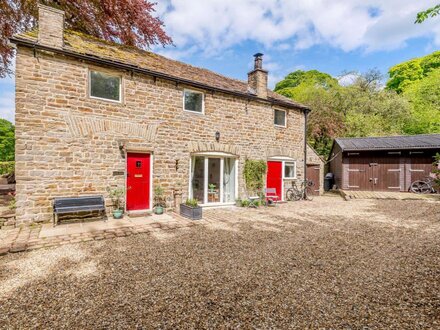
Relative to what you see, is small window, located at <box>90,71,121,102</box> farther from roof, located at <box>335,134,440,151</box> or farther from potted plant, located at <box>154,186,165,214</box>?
roof, located at <box>335,134,440,151</box>

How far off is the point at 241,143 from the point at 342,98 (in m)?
17.2

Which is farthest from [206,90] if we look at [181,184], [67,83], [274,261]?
[274,261]

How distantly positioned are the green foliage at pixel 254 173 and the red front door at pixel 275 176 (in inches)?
26.4

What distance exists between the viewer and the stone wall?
6621 mm

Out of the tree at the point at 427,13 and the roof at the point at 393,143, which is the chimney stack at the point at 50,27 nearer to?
the tree at the point at 427,13

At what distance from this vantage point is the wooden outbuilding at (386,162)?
49.3ft

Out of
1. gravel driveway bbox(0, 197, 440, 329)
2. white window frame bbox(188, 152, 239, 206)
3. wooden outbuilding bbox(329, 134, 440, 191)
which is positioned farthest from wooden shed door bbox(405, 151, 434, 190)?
white window frame bbox(188, 152, 239, 206)

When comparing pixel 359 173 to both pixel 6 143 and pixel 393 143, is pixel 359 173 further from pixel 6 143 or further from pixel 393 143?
pixel 6 143

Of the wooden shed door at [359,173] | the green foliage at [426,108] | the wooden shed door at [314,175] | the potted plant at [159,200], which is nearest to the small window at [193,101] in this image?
the potted plant at [159,200]

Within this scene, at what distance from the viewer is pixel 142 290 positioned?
11.4 feet

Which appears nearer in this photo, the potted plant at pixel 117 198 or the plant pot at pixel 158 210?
the potted plant at pixel 117 198

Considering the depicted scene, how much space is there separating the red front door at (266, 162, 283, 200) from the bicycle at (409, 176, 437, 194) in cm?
952

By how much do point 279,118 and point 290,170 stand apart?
295 cm

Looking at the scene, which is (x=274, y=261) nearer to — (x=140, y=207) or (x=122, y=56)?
(x=140, y=207)
